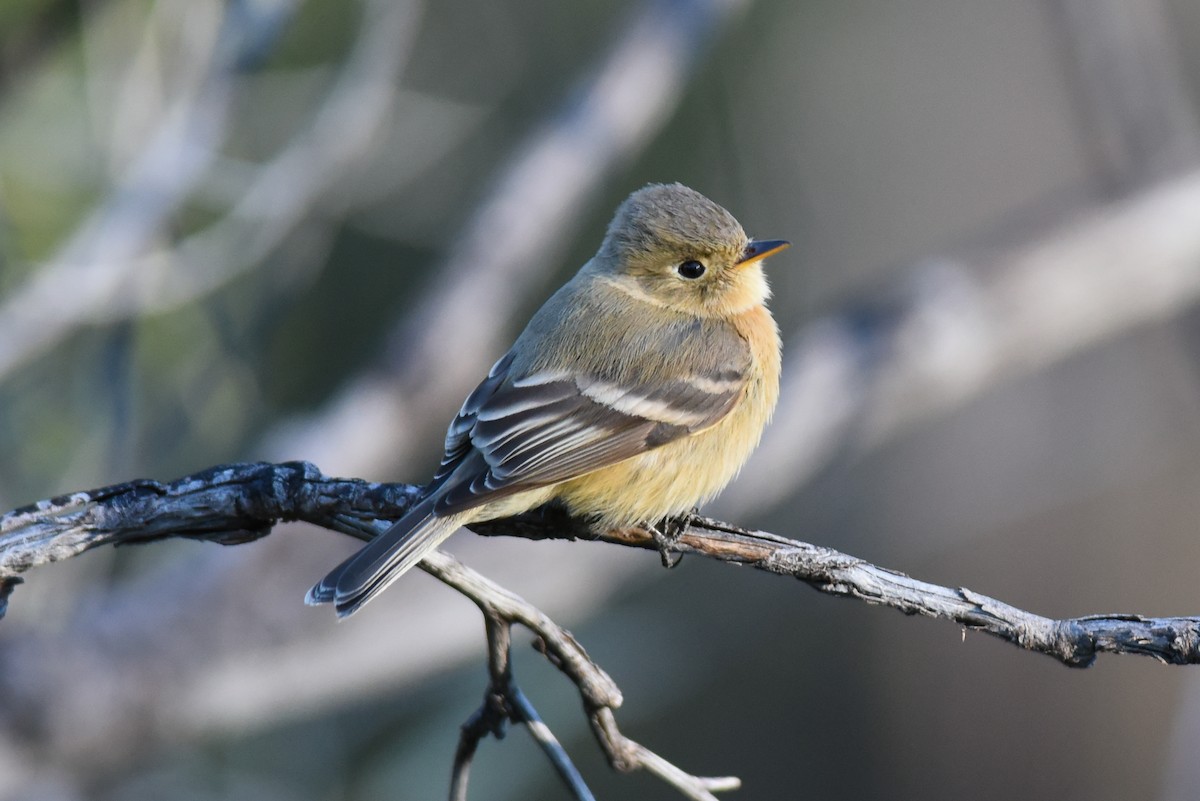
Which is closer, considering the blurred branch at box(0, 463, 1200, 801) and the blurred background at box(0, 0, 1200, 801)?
the blurred branch at box(0, 463, 1200, 801)

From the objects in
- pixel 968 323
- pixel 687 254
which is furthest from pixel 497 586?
pixel 968 323

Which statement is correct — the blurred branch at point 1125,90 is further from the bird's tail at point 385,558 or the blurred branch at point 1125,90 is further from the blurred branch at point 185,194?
the bird's tail at point 385,558

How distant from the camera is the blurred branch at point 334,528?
2.16 metres

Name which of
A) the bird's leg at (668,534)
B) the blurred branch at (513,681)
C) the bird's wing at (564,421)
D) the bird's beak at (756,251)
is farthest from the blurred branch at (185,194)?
the blurred branch at (513,681)

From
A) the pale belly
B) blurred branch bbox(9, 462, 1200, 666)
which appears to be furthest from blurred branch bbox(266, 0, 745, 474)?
blurred branch bbox(9, 462, 1200, 666)

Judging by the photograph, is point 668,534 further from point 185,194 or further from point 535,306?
point 535,306

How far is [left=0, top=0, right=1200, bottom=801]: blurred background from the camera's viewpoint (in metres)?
4.70

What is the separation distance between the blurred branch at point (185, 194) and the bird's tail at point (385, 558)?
2.01m

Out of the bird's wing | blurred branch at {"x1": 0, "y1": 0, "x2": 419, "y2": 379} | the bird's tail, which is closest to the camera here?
the bird's tail

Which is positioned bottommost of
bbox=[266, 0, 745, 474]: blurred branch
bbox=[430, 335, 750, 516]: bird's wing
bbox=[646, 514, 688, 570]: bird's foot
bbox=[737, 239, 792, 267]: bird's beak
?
bbox=[646, 514, 688, 570]: bird's foot

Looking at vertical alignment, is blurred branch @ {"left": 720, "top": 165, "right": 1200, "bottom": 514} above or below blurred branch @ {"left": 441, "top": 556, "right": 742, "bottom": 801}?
above

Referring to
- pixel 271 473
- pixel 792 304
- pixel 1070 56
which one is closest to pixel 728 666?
pixel 792 304

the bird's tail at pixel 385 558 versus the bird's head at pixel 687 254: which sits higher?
the bird's head at pixel 687 254

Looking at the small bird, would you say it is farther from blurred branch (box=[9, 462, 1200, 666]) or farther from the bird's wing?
blurred branch (box=[9, 462, 1200, 666])
